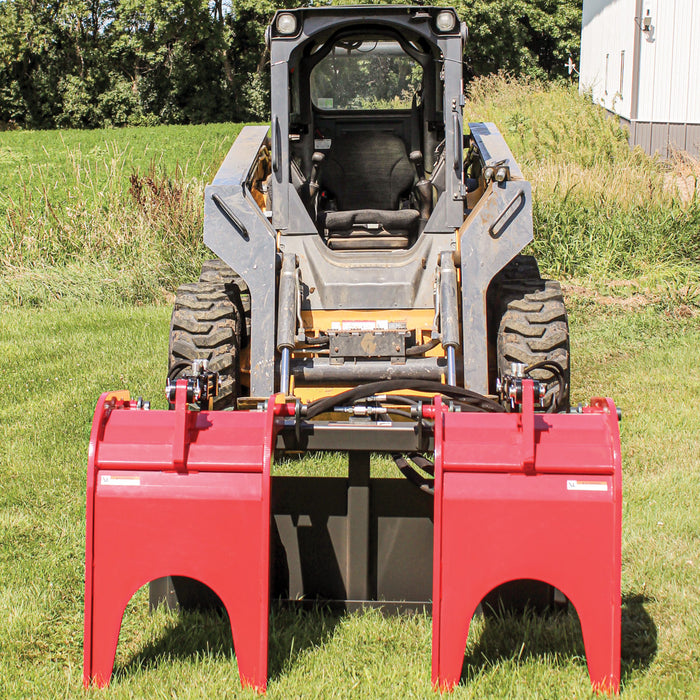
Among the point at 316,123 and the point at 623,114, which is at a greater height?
the point at 623,114

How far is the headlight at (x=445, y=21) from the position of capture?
5148mm

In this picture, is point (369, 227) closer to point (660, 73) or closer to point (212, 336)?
point (212, 336)

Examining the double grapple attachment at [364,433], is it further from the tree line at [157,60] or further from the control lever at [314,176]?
the tree line at [157,60]

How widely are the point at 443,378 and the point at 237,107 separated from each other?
42.0m

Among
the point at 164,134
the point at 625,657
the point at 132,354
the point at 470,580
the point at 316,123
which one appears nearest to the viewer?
the point at 470,580

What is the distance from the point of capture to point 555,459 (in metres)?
3.17

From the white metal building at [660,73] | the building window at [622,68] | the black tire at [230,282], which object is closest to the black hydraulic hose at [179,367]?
the black tire at [230,282]

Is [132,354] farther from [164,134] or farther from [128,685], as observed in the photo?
[164,134]

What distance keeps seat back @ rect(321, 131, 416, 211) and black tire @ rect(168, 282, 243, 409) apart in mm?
1804

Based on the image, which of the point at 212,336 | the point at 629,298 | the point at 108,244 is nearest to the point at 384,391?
the point at 212,336

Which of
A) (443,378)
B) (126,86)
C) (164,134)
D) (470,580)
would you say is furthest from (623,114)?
(126,86)

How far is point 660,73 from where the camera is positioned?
773 inches

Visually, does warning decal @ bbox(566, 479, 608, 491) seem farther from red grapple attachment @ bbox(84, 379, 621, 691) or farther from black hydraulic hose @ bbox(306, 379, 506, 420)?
black hydraulic hose @ bbox(306, 379, 506, 420)

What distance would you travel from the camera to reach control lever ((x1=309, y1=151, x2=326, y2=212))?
19.3 ft
